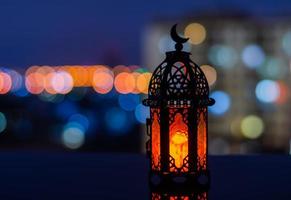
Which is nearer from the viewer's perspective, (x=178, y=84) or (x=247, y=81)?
(x=178, y=84)

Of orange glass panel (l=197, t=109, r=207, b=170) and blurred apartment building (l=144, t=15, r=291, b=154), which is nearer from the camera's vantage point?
orange glass panel (l=197, t=109, r=207, b=170)

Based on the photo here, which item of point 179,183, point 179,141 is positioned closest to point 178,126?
point 179,141

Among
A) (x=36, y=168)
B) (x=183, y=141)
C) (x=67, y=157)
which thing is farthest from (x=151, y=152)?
(x=67, y=157)

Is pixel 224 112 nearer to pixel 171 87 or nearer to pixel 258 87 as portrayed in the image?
pixel 258 87

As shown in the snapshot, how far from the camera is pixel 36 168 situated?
105 inches

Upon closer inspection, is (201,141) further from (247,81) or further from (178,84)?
(247,81)

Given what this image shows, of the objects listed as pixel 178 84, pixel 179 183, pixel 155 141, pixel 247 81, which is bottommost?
pixel 179 183

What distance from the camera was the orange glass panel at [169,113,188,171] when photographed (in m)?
1.84

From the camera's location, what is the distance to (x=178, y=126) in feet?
6.03

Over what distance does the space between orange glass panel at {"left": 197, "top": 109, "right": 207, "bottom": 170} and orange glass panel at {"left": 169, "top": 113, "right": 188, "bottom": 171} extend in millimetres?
41

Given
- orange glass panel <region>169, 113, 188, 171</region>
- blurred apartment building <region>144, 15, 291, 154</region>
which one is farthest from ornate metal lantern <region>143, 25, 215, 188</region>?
blurred apartment building <region>144, 15, 291, 154</region>

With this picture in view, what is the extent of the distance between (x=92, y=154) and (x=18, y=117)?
86.5ft

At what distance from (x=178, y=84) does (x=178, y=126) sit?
0.11 metres

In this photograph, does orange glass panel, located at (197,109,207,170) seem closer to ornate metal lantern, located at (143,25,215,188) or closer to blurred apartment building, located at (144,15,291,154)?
ornate metal lantern, located at (143,25,215,188)
